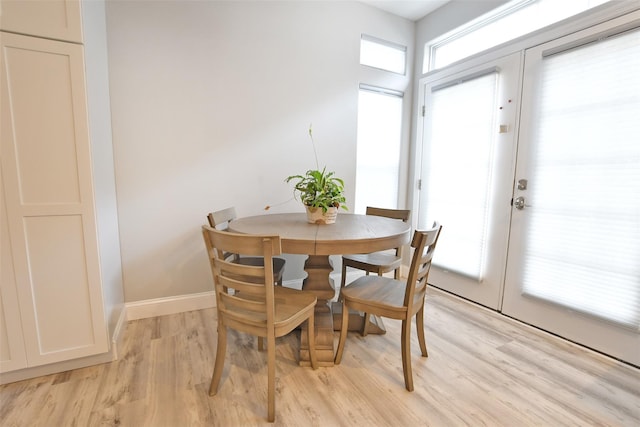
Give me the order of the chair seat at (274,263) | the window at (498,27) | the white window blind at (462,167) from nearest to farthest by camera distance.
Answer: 1. the chair seat at (274,263)
2. the window at (498,27)
3. the white window blind at (462,167)

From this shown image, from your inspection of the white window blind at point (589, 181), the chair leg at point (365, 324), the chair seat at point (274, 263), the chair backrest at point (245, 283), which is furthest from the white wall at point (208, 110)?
the white window blind at point (589, 181)

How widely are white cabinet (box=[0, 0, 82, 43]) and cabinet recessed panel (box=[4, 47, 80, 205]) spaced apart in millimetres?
97

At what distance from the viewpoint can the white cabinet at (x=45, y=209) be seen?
1.43 metres

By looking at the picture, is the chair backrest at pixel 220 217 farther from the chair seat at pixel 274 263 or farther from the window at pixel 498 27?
the window at pixel 498 27

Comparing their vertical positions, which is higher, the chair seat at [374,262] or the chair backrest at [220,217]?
the chair backrest at [220,217]

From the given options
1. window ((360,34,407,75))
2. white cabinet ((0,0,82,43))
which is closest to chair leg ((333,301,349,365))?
white cabinet ((0,0,82,43))

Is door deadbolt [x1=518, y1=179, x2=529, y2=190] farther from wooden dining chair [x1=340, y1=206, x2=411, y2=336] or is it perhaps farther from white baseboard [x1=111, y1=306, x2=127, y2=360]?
white baseboard [x1=111, y1=306, x2=127, y2=360]

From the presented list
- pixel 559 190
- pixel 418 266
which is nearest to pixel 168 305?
Answer: pixel 418 266

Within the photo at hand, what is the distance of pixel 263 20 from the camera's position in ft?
8.20

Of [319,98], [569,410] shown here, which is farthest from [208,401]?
[319,98]

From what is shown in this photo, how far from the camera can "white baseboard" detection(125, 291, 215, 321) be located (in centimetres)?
229

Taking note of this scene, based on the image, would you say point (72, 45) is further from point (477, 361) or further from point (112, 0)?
point (477, 361)

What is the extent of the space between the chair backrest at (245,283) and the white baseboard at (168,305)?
1.18m

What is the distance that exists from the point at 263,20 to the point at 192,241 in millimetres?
2009
